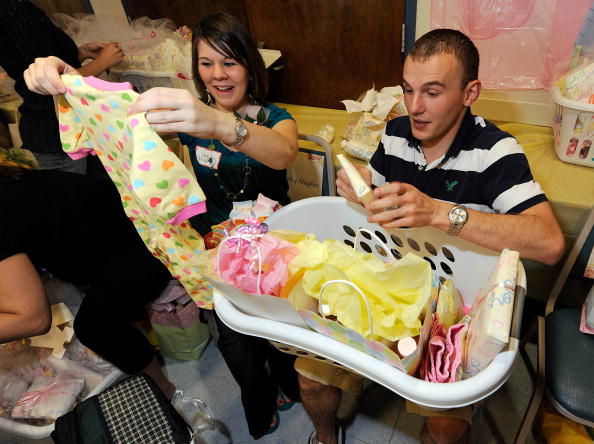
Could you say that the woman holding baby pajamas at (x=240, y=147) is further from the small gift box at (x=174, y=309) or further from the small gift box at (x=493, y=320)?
the small gift box at (x=493, y=320)

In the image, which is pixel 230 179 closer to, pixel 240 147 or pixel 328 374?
pixel 240 147

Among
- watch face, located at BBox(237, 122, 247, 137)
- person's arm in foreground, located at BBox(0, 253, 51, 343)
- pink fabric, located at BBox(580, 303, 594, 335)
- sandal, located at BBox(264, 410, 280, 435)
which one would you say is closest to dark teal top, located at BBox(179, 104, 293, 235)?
watch face, located at BBox(237, 122, 247, 137)

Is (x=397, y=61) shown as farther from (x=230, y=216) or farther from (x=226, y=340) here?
(x=226, y=340)

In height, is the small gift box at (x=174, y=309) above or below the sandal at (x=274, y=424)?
above

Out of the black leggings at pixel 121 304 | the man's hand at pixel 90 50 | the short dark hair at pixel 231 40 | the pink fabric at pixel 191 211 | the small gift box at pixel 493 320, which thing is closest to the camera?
the small gift box at pixel 493 320

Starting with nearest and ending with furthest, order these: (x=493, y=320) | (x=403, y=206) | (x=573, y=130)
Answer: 1. (x=493, y=320)
2. (x=403, y=206)
3. (x=573, y=130)

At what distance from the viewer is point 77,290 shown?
158 cm

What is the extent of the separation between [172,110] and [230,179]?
1.88ft

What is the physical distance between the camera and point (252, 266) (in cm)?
92

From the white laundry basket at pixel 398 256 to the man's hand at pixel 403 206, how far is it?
7 cm

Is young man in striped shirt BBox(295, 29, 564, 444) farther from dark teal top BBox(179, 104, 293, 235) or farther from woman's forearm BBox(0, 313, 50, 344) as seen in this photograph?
woman's forearm BBox(0, 313, 50, 344)

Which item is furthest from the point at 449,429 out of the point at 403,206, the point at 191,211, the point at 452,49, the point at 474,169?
the point at 452,49

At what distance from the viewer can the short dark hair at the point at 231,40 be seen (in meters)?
1.27

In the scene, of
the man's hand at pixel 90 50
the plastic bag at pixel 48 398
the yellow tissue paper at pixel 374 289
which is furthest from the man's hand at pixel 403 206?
the man's hand at pixel 90 50
